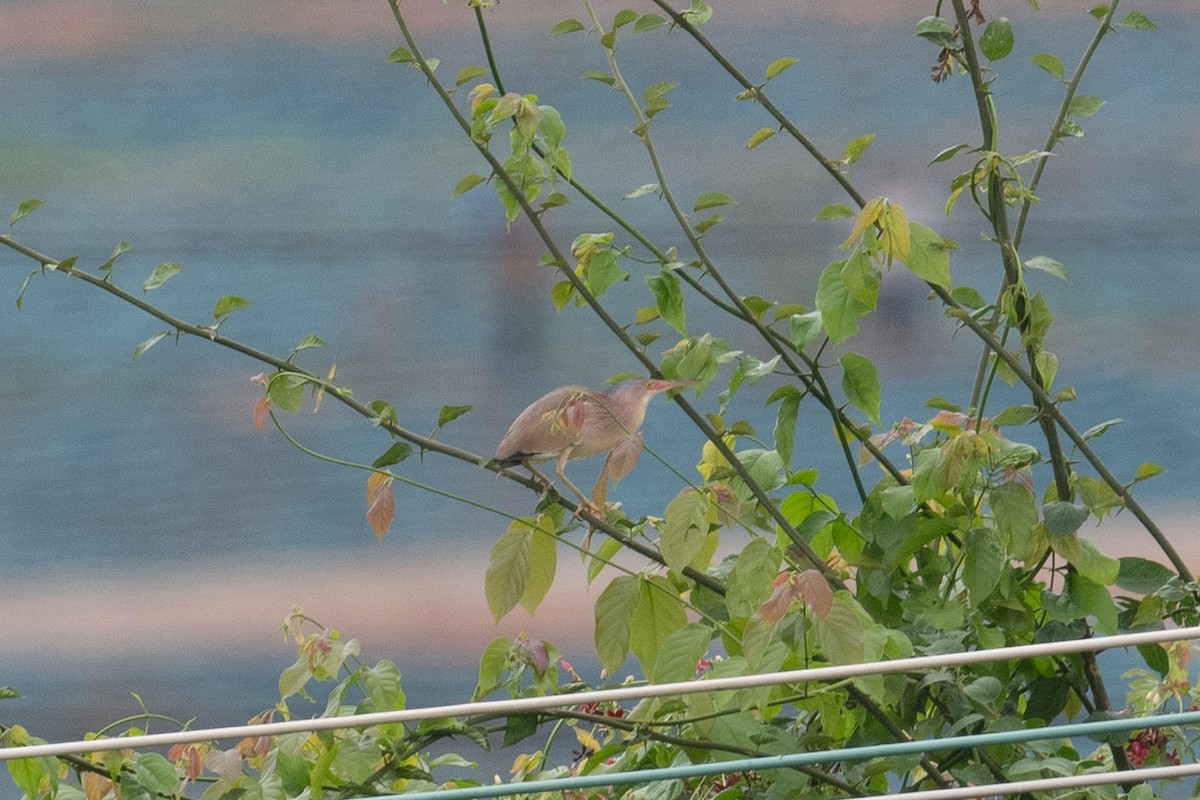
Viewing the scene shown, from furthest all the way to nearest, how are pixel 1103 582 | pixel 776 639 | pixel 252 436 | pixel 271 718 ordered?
1. pixel 252 436
2. pixel 271 718
3. pixel 1103 582
4. pixel 776 639

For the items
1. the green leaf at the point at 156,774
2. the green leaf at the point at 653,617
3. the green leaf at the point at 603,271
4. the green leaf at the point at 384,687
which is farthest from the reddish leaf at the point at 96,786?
the green leaf at the point at 603,271

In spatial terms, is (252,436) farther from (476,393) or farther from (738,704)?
(738,704)

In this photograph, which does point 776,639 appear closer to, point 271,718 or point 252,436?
point 271,718

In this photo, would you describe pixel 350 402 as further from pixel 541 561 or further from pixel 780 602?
pixel 780 602

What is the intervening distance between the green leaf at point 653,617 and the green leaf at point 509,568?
93mm

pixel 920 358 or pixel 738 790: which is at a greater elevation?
pixel 920 358

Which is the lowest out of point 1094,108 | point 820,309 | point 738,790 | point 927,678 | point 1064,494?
point 738,790

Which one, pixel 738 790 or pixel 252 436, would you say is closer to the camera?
pixel 738 790

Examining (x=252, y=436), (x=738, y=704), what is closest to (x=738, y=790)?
(x=738, y=704)

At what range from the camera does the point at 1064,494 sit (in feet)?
3.43

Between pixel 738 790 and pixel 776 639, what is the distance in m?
0.21

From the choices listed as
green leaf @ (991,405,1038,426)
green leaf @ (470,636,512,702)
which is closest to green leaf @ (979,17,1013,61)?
green leaf @ (991,405,1038,426)

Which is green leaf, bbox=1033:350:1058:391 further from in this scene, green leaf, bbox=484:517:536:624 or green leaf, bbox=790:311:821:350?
green leaf, bbox=484:517:536:624

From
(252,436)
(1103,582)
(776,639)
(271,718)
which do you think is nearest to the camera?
(776,639)
